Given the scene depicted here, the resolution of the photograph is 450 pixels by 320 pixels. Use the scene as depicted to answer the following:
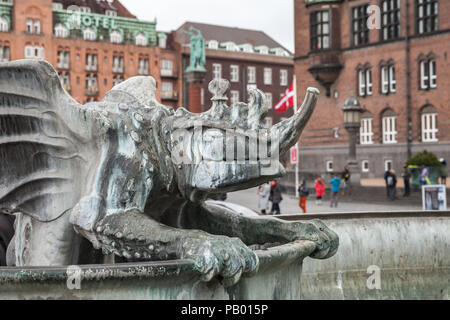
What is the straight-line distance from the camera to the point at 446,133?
38.5 metres

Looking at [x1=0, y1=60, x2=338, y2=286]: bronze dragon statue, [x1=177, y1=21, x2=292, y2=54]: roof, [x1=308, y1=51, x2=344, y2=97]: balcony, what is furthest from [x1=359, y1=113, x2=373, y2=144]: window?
[x1=0, y1=60, x2=338, y2=286]: bronze dragon statue

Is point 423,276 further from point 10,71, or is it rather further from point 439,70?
point 439,70

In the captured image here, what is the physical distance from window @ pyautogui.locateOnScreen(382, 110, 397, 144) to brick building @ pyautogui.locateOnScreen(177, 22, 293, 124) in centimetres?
2974

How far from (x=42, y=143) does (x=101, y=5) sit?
72342mm

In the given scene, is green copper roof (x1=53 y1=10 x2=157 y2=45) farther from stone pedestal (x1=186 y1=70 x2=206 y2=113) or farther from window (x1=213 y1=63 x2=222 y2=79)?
stone pedestal (x1=186 y1=70 x2=206 y2=113)

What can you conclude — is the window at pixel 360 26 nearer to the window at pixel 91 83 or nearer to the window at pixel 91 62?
the window at pixel 91 83

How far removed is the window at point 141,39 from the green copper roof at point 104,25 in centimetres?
32

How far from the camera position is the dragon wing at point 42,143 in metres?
3.29

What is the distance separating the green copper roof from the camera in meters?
66.1

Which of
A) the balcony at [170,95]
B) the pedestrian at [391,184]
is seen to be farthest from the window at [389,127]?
the balcony at [170,95]

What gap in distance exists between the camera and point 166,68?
7162 cm

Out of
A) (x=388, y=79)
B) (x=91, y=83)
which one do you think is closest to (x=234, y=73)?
(x=91, y=83)

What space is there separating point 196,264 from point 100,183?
0.77 meters
